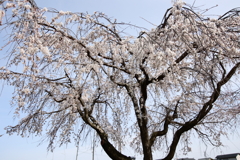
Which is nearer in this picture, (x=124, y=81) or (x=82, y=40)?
(x=82, y=40)

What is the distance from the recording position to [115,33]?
196 inches

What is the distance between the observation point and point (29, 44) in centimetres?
274

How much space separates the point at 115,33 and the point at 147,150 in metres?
2.76

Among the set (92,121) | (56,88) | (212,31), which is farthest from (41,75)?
(212,31)

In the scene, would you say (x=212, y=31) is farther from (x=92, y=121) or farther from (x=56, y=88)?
(x=56, y=88)

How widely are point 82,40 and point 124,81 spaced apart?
4.43 feet

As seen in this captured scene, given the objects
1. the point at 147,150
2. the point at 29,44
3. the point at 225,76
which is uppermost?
the point at 225,76

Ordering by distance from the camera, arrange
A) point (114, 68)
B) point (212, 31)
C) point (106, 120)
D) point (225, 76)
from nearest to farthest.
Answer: point (212, 31) < point (225, 76) < point (114, 68) < point (106, 120)

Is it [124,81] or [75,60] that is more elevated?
[75,60]

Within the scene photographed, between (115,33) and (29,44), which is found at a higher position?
(115,33)

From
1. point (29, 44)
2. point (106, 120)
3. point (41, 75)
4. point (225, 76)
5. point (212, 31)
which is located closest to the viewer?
point (29, 44)

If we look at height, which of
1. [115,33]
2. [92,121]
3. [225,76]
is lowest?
[92,121]

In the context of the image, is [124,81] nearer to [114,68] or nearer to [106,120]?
[114,68]

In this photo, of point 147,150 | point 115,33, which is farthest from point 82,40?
point 147,150
